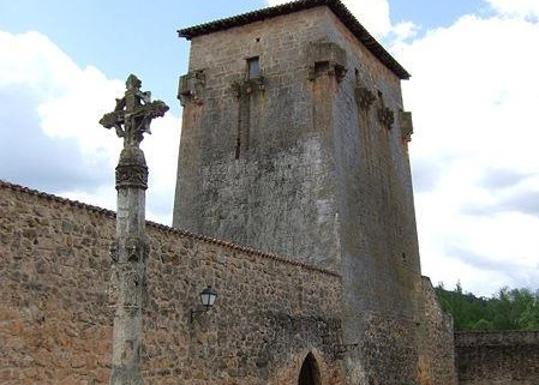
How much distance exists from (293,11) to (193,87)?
3638mm

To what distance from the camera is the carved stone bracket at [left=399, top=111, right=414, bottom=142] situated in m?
24.2

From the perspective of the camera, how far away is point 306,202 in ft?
61.3

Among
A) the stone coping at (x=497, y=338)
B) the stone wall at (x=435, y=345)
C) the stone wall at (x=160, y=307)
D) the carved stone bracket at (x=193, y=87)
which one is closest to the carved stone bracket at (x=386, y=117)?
the stone wall at (x=435, y=345)

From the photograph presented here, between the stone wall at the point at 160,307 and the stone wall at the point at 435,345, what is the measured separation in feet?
20.4

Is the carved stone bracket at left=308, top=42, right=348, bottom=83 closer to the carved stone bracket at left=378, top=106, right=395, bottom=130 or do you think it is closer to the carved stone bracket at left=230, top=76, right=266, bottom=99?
the carved stone bracket at left=230, top=76, right=266, bottom=99

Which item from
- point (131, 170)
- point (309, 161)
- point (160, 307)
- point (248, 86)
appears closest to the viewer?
point (131, 170)

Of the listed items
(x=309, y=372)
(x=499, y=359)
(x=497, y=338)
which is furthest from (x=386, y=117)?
(x=309, y=372)

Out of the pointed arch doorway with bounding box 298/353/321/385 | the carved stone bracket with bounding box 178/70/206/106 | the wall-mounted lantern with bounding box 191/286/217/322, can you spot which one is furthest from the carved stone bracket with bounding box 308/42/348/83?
the wall-mounted lantern with bounding box 191/286/217/322

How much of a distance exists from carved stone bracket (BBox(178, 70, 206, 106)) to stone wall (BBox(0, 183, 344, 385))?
7531mm

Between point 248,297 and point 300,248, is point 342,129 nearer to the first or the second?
point 300,248

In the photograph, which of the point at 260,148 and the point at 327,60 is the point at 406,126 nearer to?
the point at 327,60

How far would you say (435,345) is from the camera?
2272 centimetres

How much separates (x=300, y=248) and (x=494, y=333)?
34.3 feet

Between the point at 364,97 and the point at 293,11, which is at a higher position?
the point at 293,11
